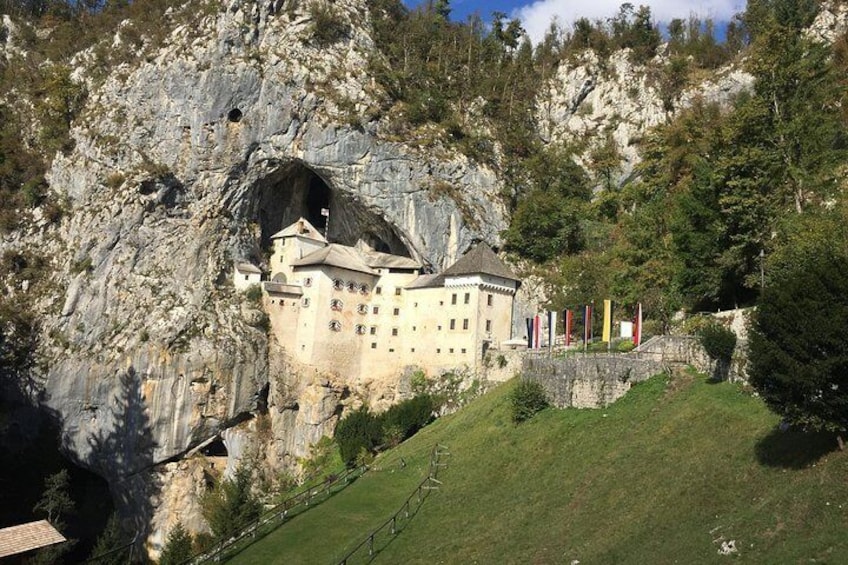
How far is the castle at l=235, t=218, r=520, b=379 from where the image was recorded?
56312mm

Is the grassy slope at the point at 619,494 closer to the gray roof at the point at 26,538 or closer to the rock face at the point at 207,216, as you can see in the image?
the gray roof at the point at 26,538

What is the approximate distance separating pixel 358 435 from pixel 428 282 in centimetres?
1371

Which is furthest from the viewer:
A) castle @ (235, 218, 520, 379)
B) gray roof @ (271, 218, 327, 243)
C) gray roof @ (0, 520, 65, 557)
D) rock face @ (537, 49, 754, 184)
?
rock face @ (537, 49, 754, 184)

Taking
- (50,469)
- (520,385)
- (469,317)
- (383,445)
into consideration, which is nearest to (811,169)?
(520,385)

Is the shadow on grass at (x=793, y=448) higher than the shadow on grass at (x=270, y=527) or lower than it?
higher

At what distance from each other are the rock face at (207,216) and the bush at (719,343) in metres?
32.3

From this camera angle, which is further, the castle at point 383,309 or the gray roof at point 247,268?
the gray roof at point 247,268

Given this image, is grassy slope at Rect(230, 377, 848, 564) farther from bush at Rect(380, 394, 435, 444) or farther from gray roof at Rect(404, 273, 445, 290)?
gray roof at Rect(404, 273, 445, 290)

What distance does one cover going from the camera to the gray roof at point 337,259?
193 feet

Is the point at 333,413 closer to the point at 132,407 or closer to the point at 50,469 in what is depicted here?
the point at 132,407

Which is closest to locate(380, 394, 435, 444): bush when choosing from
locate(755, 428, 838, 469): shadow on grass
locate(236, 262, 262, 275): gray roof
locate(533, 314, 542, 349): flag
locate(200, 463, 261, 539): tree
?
locate(533, 314, 542, 349): flag

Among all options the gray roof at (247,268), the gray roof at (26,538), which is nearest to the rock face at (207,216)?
the gray roof at (247,268)

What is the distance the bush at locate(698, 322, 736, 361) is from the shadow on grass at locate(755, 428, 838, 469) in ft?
20.8

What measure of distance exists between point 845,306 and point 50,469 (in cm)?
5955
